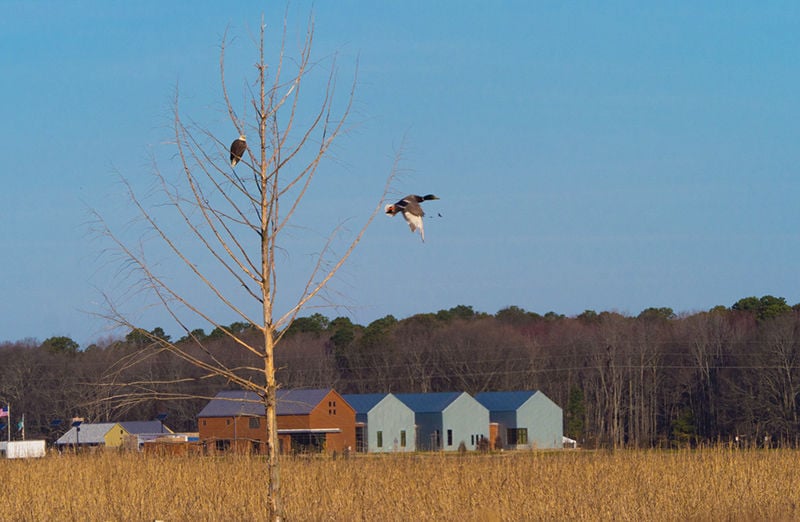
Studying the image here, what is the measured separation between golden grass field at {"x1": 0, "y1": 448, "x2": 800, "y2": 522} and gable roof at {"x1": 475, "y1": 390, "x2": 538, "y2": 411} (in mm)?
43517

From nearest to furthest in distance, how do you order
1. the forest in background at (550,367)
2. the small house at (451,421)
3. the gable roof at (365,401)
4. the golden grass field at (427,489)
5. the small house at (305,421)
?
1. the golden grass field at (427,489)
2. the small house at (305,421)
3. the gable roof at (365,401)
4. the small house at (451,421)
5. the forest in background at (550,367)

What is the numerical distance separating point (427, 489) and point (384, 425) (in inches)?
1687

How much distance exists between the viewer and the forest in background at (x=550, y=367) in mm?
68125

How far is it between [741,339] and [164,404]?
41.1 metres

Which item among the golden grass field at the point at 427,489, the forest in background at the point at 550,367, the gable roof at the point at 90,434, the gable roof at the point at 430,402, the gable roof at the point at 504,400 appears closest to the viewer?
the golden grass field at the point at 427,489

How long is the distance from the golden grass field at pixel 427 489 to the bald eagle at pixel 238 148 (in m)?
6.00

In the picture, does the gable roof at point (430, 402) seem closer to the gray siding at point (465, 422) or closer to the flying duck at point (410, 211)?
the gray siding at point (465, 422)

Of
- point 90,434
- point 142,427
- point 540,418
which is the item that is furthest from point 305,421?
point 540,418

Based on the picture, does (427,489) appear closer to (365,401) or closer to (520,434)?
(365,401)

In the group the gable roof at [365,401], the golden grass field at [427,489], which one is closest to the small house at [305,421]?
the gable roof at [365,401]

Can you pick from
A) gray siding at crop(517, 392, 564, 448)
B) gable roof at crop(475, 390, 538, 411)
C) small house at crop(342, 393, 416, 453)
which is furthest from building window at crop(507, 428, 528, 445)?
small house at crop(342, 393, 416, 453)

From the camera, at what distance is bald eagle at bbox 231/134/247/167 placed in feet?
30.4

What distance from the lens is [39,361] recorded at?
80812 millimetres

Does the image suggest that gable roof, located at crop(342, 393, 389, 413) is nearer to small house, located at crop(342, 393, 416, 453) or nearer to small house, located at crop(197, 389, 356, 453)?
small house, located at crop(342, 393, 416, 453)
